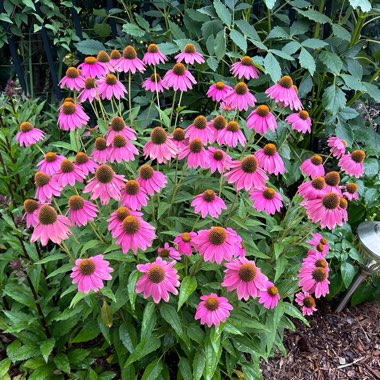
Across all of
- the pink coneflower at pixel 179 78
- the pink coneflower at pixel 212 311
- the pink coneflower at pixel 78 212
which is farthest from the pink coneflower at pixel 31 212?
the pink coneflower at pixel 179 78

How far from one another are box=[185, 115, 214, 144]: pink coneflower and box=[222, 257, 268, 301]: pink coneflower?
44 centimetres

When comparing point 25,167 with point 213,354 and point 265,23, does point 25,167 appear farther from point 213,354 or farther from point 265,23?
point 265,23

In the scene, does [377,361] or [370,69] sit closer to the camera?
[377,361]

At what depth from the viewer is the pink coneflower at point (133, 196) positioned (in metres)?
1.38

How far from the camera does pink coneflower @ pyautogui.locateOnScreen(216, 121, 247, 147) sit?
5.03ft

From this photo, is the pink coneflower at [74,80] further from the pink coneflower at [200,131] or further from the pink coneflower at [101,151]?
the pink coneflower at [200,131]

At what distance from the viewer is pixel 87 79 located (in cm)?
169

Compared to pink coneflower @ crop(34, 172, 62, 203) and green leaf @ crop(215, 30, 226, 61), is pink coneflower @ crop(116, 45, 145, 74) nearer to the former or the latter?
green leaf @ crop(215, 30, 226, 61)

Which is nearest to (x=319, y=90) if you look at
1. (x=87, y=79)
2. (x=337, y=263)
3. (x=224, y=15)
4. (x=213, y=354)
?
(x=224, y=15)

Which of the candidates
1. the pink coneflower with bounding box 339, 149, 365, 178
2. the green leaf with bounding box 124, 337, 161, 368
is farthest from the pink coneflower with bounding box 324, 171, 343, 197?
the green leaf with bounding box 124, 337, 161, 368

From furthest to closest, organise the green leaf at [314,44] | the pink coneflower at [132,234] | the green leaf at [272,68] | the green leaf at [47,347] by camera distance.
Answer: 1. the green leaf at [314,44]
2. the green leaf at [272,68]
3. the green leaf at [47,347]
4. the pink coneflower at [132,234]

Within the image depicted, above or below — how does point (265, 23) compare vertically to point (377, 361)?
above

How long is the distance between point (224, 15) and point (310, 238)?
1.07m

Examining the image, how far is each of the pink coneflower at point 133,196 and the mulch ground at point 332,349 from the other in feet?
3.62
